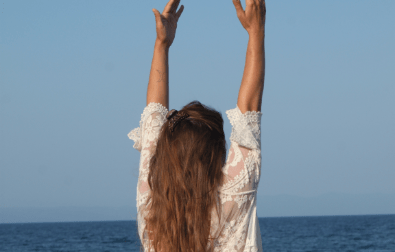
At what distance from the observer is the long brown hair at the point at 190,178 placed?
1.67 meters

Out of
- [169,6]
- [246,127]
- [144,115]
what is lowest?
[246,127]

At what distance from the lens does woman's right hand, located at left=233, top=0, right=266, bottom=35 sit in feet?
5.99

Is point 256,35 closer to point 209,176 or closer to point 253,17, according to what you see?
point 253,17

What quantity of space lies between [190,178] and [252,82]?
0.46m

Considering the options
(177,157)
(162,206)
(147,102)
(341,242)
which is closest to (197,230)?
(162,206)

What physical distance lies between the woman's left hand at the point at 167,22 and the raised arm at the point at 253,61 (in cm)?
49

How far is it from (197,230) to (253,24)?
34.9 inches

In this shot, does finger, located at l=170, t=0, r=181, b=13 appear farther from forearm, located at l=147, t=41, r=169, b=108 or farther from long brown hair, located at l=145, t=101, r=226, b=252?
long brown hair, located at l=145, t=101, r=226, b=252

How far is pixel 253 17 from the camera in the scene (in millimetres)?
1831

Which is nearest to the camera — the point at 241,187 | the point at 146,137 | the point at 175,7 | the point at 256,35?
the point at 241,187

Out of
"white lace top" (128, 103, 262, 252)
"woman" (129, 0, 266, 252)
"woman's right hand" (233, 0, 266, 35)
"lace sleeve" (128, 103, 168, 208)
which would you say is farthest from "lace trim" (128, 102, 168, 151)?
"woman's right hand" (233, 0, 266, 35)

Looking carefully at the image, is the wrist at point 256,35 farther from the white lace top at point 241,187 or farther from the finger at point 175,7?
the finger at point 175,7

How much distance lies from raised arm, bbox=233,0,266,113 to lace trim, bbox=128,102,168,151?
17.8 inches

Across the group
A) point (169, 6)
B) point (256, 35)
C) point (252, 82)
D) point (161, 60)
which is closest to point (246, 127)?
point (252, 82)
